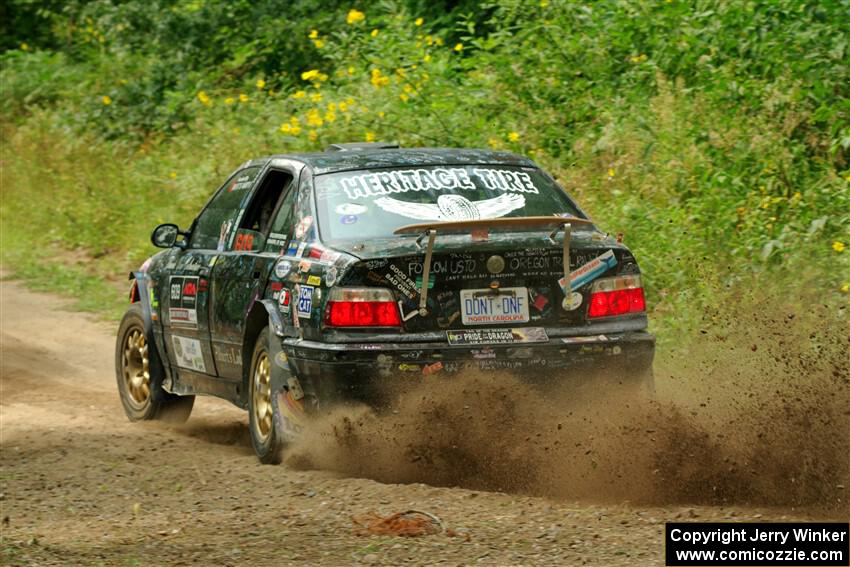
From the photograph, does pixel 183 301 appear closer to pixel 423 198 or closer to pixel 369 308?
pixel 423 198

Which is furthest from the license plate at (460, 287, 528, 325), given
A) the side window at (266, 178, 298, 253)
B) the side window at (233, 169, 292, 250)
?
the side window at (233, 169, 292, 250)

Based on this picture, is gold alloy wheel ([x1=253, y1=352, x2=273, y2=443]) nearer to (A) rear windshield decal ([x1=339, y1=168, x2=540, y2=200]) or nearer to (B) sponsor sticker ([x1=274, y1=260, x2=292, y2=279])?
(B) sponsor sticker ([x1=274, y1=260, x2=292, y2=279])

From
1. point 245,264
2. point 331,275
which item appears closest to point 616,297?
point 331,275

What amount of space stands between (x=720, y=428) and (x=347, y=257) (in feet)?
6.28

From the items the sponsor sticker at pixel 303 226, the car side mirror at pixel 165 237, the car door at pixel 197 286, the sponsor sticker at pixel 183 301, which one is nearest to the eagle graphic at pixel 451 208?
the sponsor sticker at pixel 303 226

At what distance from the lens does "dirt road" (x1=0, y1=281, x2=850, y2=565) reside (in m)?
5.08

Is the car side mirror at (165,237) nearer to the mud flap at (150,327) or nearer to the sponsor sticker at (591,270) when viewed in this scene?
the mud flap at (150,327)

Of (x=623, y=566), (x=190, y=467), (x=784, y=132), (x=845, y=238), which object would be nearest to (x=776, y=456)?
(x=623, y=566)

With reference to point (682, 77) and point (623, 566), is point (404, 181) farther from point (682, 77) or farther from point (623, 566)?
point (682, 77)

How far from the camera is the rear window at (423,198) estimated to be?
691 cm

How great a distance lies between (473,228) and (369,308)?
645 mm

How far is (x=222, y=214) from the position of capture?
8.20 meters

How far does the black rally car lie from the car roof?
13 millimetres

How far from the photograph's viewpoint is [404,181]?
23.6 feet
